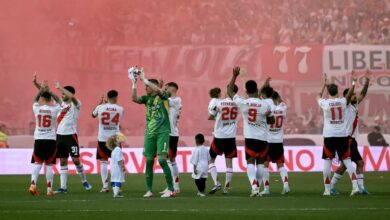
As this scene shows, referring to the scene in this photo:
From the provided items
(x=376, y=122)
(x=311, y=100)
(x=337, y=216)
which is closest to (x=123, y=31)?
(x=311, y=100)

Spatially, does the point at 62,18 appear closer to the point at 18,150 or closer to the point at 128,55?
the point at 128,55

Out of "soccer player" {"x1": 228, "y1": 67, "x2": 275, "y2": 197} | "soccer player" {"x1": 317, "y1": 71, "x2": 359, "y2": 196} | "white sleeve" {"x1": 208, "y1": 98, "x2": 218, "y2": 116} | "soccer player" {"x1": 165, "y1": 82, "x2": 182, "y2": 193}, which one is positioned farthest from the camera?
"soccer player" {"x1": 165, "y1": 82, "x2": 182, "y2": 193}

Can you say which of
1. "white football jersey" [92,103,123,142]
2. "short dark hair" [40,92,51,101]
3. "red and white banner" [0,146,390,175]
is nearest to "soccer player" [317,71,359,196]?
"white football jersey" [92,103,123,142]

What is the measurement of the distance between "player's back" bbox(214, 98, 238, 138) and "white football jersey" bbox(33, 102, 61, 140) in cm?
361

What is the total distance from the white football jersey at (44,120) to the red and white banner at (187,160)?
40.5 feet

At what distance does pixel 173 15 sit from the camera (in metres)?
47.4

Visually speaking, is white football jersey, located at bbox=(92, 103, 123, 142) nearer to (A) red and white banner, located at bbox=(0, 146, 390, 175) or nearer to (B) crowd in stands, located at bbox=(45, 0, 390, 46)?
(A) red and white banner, located at bbox=(0, 146, 390, 175)

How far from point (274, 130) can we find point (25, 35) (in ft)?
88.2

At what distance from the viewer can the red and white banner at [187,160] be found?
3406cm

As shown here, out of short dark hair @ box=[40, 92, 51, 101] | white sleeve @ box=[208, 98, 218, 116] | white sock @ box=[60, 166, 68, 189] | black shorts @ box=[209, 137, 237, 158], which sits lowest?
white sock @ box=[60, 166, 68, 189]

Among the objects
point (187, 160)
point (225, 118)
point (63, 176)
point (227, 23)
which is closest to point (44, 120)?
point (63, 176)

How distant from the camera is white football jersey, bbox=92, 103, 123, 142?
74.8 feet

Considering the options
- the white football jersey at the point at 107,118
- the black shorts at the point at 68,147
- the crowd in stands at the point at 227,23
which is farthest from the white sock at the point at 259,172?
the crowd in stands at the point at 227,23

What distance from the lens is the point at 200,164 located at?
2117 centimetres
